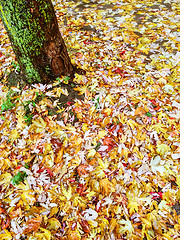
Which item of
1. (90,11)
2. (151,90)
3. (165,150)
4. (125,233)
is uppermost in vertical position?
(90,11)

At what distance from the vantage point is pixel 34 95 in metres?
2.40

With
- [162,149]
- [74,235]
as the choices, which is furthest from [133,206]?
[162,149]

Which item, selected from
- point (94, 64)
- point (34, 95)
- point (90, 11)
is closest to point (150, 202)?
point (34, 95)

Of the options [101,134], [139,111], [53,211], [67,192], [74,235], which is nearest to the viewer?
[74,235]

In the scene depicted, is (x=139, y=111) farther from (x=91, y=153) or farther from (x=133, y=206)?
(x=133, y=206)

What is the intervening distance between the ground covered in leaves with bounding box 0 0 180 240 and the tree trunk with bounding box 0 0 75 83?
23cm

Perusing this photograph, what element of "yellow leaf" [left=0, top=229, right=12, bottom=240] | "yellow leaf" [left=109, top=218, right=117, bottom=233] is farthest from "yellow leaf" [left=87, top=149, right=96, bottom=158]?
"yellow leaf" [left=0, top=229, right=12, bottom=240]

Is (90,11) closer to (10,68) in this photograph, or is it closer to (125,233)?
(10,68)

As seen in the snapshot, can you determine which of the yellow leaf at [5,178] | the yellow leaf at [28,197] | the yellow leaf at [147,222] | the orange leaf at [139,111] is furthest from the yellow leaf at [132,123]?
the yellow leaf at [5,178]

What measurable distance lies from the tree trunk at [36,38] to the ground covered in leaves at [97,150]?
0.74 ft

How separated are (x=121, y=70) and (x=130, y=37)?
1074 millimetres

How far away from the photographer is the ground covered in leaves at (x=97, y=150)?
171 centimetres

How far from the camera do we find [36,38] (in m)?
1.99

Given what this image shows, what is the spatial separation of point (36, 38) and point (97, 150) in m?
1.64
